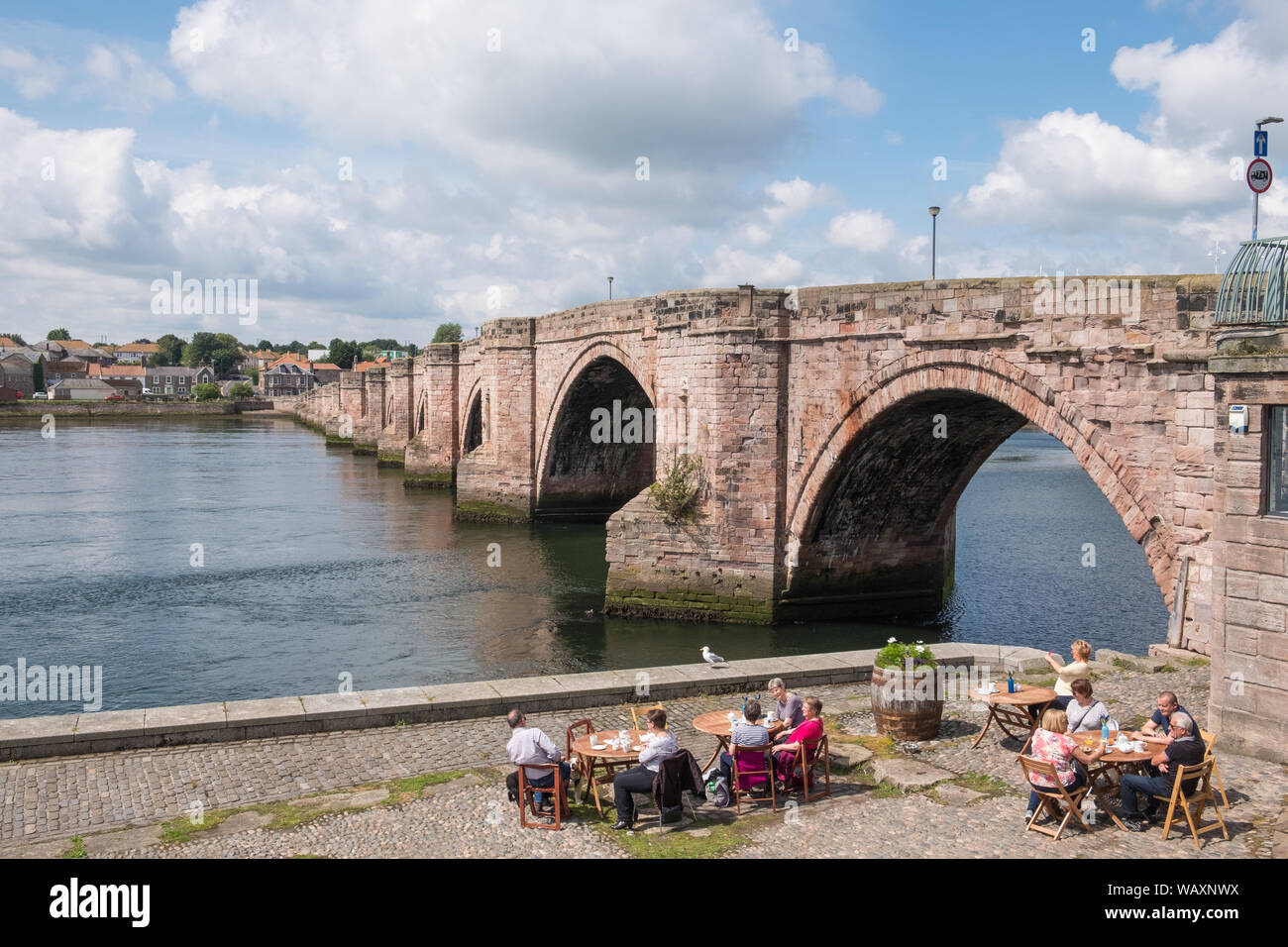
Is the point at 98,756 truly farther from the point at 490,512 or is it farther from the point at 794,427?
the point at 490,512

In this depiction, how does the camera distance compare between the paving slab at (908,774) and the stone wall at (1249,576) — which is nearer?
the stone wall at (1249,576)

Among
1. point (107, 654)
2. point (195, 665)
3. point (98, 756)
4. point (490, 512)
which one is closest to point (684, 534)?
point (195, 665)

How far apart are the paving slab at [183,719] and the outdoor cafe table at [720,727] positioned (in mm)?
4592

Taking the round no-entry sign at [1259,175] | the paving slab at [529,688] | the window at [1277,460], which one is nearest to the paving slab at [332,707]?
the paving slab at [529,688]

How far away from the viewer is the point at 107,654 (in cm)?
1916

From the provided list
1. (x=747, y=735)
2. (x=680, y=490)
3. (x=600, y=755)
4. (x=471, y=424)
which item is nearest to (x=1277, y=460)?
(x=747, y=735)

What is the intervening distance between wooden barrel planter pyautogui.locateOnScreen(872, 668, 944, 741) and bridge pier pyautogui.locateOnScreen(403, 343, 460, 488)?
139ft

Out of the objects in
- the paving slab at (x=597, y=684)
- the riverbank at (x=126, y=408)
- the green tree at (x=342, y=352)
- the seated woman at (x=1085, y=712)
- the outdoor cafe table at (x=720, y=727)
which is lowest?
the paving slab at (x=597, y=684)

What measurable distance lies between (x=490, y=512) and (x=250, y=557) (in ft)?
33.1

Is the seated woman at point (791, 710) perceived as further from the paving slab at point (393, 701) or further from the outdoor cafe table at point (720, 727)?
the paving slab at point (393, 701)

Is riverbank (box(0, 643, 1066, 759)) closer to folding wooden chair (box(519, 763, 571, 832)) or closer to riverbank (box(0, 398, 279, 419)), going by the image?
folding wooden chair (box(519, 763, 571, 832))

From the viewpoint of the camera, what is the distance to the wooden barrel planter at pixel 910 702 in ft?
32.6

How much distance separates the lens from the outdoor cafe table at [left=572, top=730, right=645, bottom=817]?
8.58 m

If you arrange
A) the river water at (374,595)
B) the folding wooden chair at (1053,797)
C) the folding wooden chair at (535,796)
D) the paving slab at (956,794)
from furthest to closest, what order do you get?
the river water at (374,595)
the paving slab at (956,794)
the folding wooden chair at (535,796)
the folding wooden chair at (1053,797)
